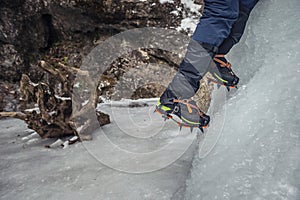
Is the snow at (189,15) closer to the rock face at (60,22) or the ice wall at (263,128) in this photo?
the rock face at (60,22)

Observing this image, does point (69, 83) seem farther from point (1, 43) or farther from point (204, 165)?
point (1, 43)

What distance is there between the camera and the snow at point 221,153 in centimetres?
85

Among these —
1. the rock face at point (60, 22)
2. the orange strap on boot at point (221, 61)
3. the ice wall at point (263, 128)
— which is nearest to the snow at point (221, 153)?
the ice wall at point (263, 128)

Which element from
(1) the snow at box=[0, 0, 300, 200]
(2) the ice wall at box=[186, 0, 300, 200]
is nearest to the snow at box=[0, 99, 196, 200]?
(1) the snow at box=[0, 0, 300, 200]

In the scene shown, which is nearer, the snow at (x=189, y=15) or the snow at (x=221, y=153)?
the snow at (x=221, y=153)

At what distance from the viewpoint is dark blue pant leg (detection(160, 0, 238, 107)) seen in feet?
3.90

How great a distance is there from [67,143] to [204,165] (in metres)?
1.46

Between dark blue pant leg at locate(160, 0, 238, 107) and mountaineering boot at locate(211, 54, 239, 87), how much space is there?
0.16 metres

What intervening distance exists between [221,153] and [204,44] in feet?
1.89

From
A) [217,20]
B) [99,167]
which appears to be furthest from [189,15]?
[99,167]

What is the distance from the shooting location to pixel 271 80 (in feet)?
3.60

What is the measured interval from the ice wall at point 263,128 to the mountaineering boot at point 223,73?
73 mm

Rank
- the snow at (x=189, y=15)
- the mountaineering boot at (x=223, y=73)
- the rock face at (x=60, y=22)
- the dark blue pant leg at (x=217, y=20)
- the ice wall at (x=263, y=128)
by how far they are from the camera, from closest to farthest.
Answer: the ice wall at (x=263, y=128), the dark blue pant leg at (x=217, y=20), the mountaineering boot at (x=223, y=73), the snow at (x=189, y=15), the rock face at (x=60, y=22)

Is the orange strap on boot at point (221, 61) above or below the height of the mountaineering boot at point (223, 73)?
above
